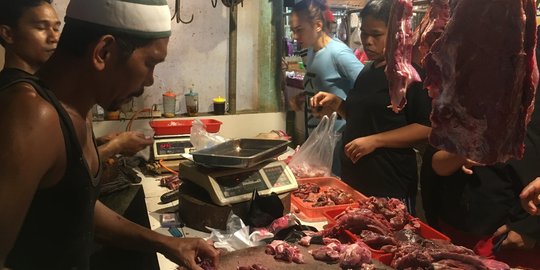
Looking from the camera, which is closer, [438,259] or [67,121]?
[67,121]

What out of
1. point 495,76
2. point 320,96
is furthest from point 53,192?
point 320,96

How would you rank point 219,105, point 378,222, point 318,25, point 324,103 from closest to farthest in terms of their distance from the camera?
point 378,222 → point 324,103 → point 318,25 → point 219,105

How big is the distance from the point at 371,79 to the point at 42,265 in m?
2.21

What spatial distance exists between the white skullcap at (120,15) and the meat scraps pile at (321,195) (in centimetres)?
155

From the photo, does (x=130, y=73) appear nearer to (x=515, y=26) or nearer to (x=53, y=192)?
(x=53, y=192)

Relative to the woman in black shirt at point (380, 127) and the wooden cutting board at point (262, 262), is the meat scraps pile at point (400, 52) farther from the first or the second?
the woman in black shirt at point (380, 127)

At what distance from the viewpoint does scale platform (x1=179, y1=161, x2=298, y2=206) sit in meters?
2.29

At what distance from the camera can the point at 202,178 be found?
2.34 m

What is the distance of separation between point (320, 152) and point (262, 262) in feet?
4.73

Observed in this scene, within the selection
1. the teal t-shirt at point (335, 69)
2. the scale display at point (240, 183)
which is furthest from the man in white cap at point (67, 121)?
the teal t-shirt at point (335, 69)

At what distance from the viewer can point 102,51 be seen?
1357 millimetres

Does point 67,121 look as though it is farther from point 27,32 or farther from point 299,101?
point 299,101

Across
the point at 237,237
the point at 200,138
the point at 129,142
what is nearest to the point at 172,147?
the point at 200,138

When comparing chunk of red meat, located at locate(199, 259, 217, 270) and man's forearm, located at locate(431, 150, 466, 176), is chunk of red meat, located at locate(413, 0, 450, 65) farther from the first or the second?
chunk of red meat, located at locate(199, 259, 217, 270)
